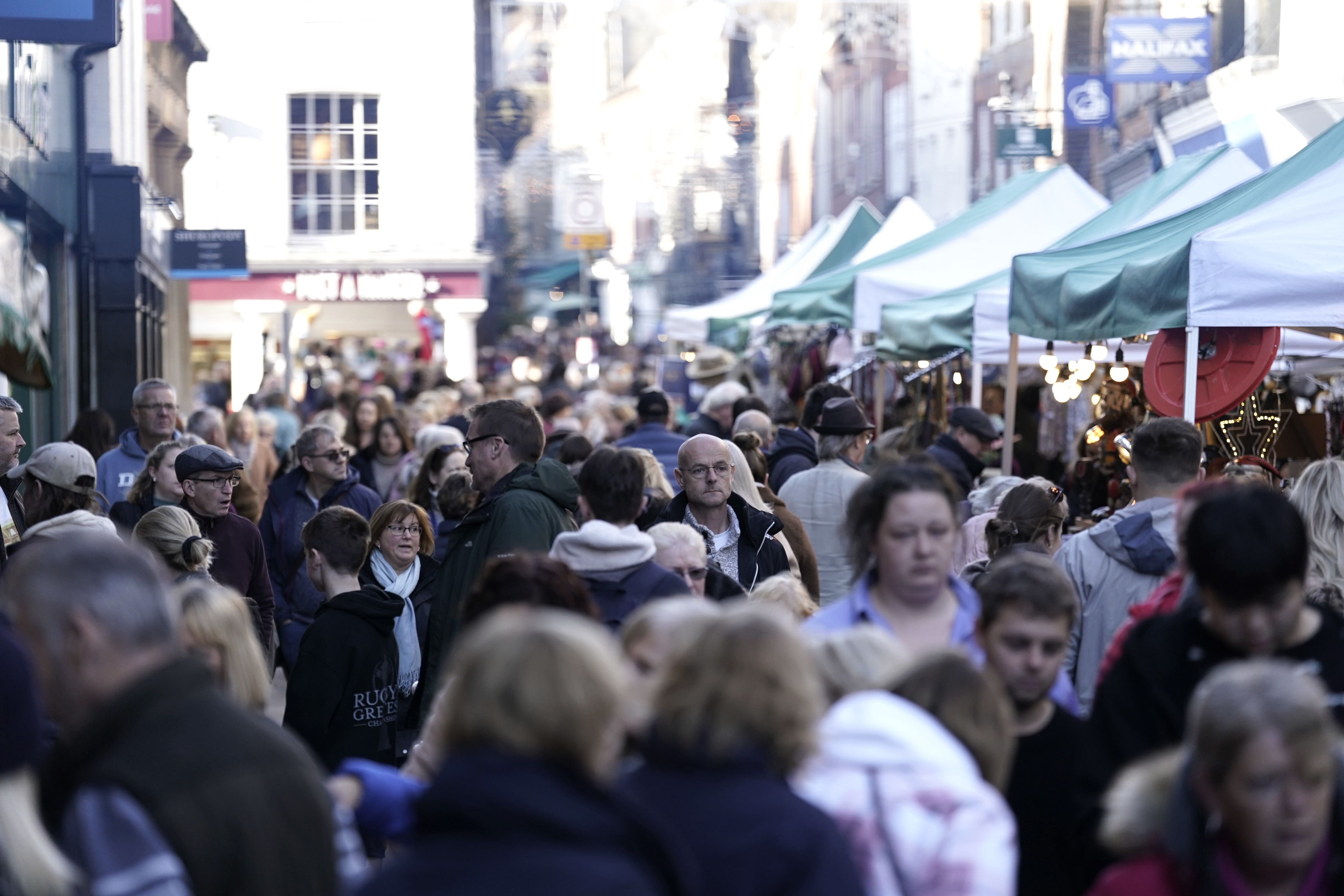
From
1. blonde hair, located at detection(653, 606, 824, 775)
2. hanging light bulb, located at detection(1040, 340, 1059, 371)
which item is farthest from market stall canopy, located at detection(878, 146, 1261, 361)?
blonde hair, located at detection(653, 606, 824, 775)

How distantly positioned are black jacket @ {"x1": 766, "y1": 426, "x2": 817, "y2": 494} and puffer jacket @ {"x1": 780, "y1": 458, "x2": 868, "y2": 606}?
1118mm

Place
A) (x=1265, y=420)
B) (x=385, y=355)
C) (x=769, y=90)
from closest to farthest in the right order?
(x=1265, y=420) → (x=385, y=355) → (x=769, y=90)

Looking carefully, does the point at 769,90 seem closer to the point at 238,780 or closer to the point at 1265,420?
the point at 1265,420

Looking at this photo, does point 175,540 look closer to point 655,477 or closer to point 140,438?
point 655,477

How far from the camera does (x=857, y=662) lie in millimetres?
3117

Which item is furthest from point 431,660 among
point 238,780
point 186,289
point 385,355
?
point 385,355

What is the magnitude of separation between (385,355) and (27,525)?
77.6ft

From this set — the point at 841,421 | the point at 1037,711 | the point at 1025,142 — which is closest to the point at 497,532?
the point at 841,421

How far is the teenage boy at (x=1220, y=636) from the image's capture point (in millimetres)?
3230

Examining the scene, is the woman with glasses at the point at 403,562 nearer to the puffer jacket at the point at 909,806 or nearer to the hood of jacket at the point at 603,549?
the hood of jacket at the point at 603,549

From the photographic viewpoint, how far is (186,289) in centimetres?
2386

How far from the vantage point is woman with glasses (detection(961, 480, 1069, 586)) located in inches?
240

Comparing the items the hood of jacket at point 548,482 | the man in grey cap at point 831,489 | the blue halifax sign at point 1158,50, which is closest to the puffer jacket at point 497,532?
the hood of jacket at point 548,482

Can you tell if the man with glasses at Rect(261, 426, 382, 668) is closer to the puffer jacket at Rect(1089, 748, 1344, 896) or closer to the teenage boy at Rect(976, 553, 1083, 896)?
the teenage boy at Rect(976, 553, 1083, 896)
